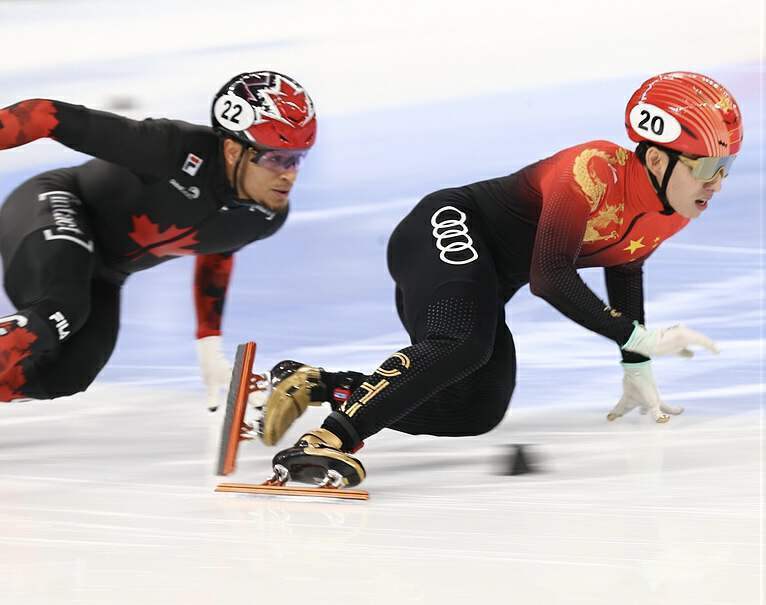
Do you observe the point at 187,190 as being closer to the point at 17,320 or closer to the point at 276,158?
the point at 276,158

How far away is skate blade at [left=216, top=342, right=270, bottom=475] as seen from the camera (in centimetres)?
354

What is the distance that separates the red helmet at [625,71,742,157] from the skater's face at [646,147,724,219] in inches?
1.8

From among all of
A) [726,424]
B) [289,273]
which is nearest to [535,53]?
[289,273]

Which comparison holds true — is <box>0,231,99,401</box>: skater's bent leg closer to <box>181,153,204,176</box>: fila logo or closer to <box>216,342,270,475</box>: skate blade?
<box>181,153,204,176</box>: fila logo

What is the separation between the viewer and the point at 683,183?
12.4 ft

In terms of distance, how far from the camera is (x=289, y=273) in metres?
6.54

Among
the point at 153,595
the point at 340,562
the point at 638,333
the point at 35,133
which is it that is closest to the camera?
the point at 153,595

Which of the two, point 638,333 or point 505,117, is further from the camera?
point 505,117

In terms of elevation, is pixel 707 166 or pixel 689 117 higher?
pixel 689 117

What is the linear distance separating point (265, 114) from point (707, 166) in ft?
4.57

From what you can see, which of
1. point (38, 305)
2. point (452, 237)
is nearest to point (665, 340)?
point (452, 237)

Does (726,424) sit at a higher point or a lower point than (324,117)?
higher

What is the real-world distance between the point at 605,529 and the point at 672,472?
2.46 feet

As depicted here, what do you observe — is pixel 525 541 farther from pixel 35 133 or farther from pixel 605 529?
pixel 35 133
